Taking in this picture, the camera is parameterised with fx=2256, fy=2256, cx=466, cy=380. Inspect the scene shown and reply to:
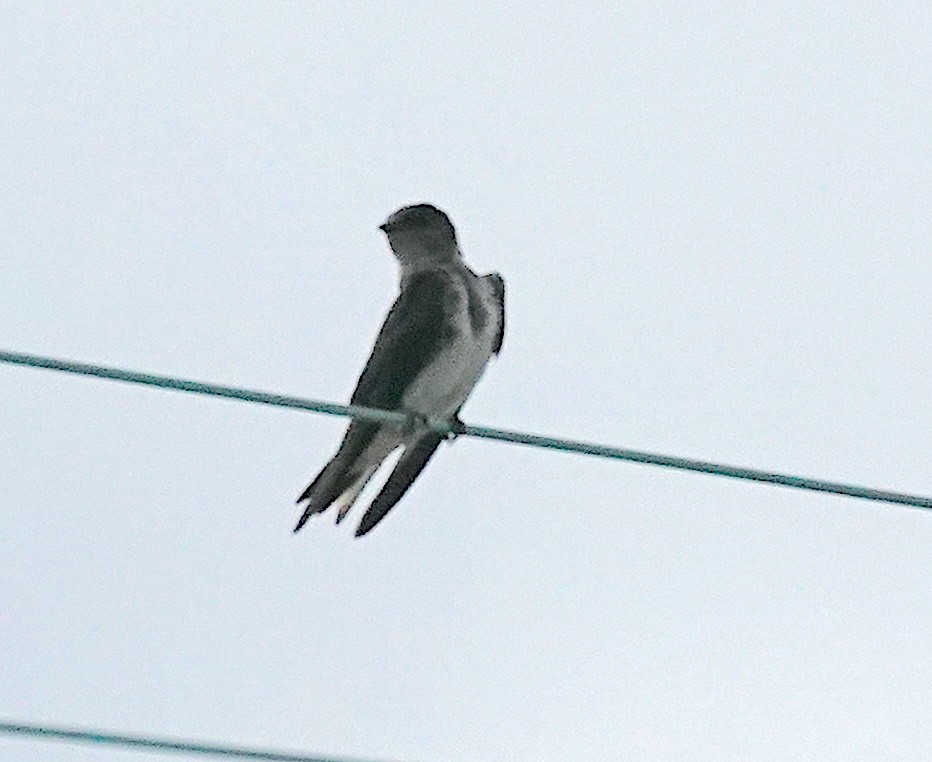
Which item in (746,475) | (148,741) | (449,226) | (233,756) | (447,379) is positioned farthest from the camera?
(449,226)

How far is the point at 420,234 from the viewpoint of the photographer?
7684 millimetres

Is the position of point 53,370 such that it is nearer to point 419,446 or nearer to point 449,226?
point 419,446

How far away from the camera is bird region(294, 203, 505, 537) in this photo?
23.0ft

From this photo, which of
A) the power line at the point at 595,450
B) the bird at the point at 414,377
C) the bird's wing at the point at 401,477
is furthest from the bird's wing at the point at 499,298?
the power line at the point at 595,450

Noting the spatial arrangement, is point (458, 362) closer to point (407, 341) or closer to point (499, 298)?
point (407, 341)

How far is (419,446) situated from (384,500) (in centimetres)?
21

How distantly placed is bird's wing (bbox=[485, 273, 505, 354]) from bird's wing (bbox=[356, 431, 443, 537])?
0.39m

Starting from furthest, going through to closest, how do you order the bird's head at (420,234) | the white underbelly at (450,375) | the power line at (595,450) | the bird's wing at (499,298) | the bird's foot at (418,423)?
the bird's head at (420,234), the bird's wing at (499,298), the white underbelly at (450,375), the bird's foot at (418,423), the power line at (595,450)

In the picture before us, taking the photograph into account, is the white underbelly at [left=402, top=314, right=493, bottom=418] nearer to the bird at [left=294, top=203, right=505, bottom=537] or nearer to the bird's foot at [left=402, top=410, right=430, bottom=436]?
the bird at [left=294, top=203, right=505, bottom=537]

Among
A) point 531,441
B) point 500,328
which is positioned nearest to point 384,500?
point 500,328

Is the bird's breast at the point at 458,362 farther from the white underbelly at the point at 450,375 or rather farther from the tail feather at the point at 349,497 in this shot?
the tail feather at the point at 349,497

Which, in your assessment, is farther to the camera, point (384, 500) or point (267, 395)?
point (384, 500)

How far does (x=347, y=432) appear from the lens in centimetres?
713

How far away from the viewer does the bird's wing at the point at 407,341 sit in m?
7.04
